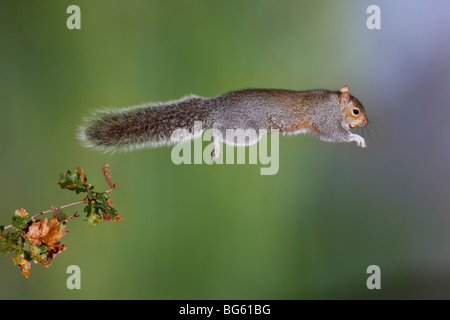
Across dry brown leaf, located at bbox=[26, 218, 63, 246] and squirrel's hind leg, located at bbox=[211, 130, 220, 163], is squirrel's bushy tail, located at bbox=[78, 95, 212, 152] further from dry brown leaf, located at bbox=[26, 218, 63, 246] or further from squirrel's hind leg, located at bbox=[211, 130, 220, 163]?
dry brown leaf, located at bbox=[26, 218, 63, 246]

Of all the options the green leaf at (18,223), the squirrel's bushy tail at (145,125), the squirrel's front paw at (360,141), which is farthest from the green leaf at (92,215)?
the squirrel's front paw at (360,141)

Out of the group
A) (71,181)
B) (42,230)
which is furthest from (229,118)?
(42,230)

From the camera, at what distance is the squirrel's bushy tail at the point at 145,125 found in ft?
4.66

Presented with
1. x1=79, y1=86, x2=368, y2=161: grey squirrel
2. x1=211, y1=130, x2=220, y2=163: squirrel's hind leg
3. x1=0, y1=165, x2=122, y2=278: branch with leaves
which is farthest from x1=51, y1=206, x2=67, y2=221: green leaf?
x1=211, y1=130, x2=220, y2=163: squirrel's hind leg

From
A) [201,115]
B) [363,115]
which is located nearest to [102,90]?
[201,115]

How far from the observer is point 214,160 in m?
1.47

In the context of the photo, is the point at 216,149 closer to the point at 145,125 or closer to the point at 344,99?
the point at 145,125

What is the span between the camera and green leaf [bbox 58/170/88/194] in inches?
42.6

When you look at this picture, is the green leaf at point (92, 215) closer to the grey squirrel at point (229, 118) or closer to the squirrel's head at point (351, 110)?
the grey squirrel at point (229, 118)

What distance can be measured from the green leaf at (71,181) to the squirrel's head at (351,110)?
3.26ft

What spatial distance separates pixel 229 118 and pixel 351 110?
46cm

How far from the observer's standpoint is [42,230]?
105 centimetres

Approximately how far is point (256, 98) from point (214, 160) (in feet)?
0.92

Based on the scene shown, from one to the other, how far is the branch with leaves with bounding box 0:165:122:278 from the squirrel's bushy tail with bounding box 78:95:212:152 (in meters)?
0.33
